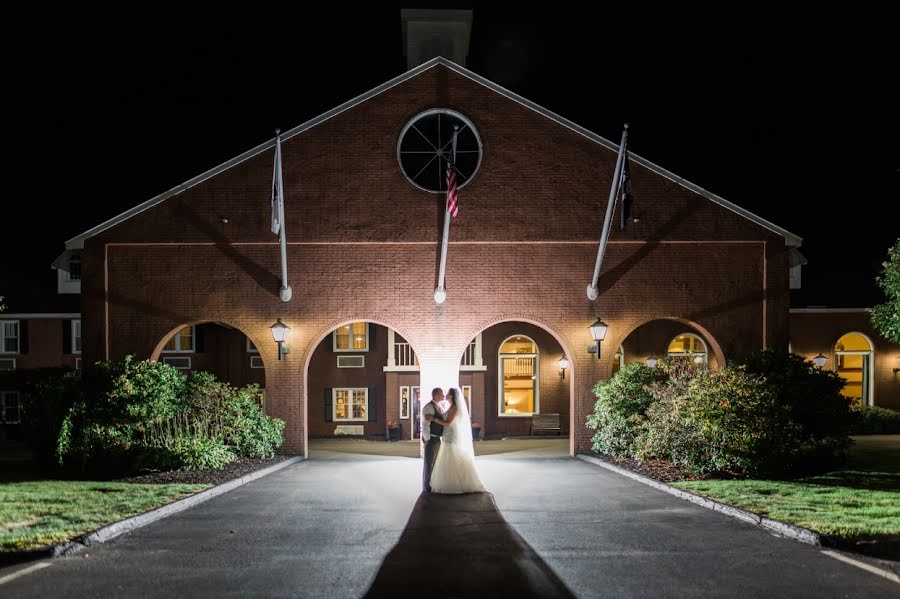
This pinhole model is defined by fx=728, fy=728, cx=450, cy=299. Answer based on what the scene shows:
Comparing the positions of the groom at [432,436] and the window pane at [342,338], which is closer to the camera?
the groom at [432,436]

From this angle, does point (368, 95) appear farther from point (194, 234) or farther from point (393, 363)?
point (393, 363)

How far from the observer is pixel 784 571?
7594 mm

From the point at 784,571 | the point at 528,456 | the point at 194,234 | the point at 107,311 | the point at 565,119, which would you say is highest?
the point at 565,119

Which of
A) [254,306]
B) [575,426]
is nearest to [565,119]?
[575,426]

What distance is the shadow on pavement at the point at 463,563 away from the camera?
692cm

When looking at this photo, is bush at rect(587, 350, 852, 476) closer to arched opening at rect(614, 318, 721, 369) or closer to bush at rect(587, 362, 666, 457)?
bush at rect(587, 362, 666, 457)

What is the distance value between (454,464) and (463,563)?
478cm

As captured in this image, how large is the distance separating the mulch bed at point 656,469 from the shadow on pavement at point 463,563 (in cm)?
475

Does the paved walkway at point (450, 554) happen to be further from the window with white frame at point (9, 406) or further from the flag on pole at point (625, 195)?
the window with white frame at point (9, 406)

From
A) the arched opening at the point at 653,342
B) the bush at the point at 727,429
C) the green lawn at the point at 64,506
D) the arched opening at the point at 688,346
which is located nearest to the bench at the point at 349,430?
the arched opening at the point at 653,342

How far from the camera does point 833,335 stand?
29.3m

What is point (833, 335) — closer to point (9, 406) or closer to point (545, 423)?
point (545, 423)

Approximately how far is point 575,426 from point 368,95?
10.5m

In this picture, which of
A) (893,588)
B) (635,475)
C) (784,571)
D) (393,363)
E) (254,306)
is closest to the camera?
(893,588)
